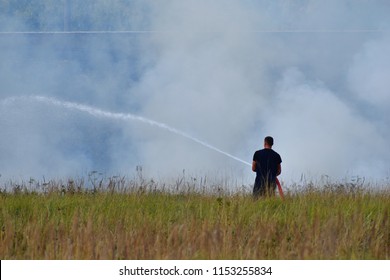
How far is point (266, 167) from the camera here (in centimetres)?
1520

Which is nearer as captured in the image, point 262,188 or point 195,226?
point 195,226

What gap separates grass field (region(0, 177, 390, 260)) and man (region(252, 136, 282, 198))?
308 mm

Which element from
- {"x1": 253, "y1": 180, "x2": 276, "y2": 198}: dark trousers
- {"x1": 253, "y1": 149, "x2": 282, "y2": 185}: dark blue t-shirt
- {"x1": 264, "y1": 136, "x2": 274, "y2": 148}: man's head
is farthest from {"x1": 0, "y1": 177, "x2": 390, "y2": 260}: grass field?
{"x1": 264, "y1": 136, "x2": 274, "y2": 148}: man's head

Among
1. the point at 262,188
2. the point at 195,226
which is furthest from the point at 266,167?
the point at 195,226

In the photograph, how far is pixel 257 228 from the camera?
11.3 meters

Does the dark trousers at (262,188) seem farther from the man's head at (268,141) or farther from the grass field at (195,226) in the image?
the man's head at (268,141)

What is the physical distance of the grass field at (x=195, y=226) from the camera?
10.2 m

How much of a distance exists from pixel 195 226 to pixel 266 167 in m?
4.19

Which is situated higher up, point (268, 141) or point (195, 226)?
point (268, 141)

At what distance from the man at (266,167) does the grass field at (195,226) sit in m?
0.31

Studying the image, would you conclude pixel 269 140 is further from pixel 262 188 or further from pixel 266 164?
pixel 262 188

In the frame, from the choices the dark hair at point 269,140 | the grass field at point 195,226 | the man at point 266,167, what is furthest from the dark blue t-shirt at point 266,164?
the grass field at point 195,226

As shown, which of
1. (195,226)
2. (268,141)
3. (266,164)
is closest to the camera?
(195,226)

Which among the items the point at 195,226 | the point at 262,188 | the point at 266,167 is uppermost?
the point at 266,167
